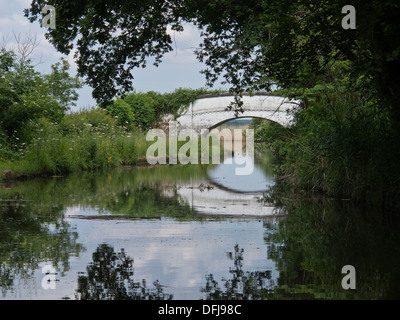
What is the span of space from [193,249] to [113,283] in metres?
1.68

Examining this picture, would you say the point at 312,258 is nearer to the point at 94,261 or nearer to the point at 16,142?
the point at 94,261

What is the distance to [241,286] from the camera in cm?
485

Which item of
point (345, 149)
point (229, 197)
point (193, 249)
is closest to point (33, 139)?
point (229, 197)

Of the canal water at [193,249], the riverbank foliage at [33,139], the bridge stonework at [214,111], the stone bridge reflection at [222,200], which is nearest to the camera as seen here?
the canal water at [193,249]

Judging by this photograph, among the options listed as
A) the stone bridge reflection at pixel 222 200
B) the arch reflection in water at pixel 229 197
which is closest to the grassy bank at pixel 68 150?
the arch reflection in water at pixel 229 197

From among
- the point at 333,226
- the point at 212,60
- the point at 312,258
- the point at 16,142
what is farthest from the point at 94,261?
the point at 16,142

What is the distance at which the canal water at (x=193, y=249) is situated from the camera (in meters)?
4.77

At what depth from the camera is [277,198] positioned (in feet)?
42.4

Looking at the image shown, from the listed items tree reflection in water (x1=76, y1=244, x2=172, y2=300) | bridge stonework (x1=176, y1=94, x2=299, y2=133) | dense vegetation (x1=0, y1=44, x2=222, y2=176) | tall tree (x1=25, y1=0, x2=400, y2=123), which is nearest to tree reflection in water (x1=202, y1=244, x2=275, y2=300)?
tree reflection in water (x1=76, y1=244, x2=172, y2=300)

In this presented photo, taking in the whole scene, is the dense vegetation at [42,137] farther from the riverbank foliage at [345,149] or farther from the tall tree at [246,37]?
the riverbank foliage at [345,149]

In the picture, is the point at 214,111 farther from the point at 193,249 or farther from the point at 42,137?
the point at 193,249

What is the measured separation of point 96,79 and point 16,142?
8.18m

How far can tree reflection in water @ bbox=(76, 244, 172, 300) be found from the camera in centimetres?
451
